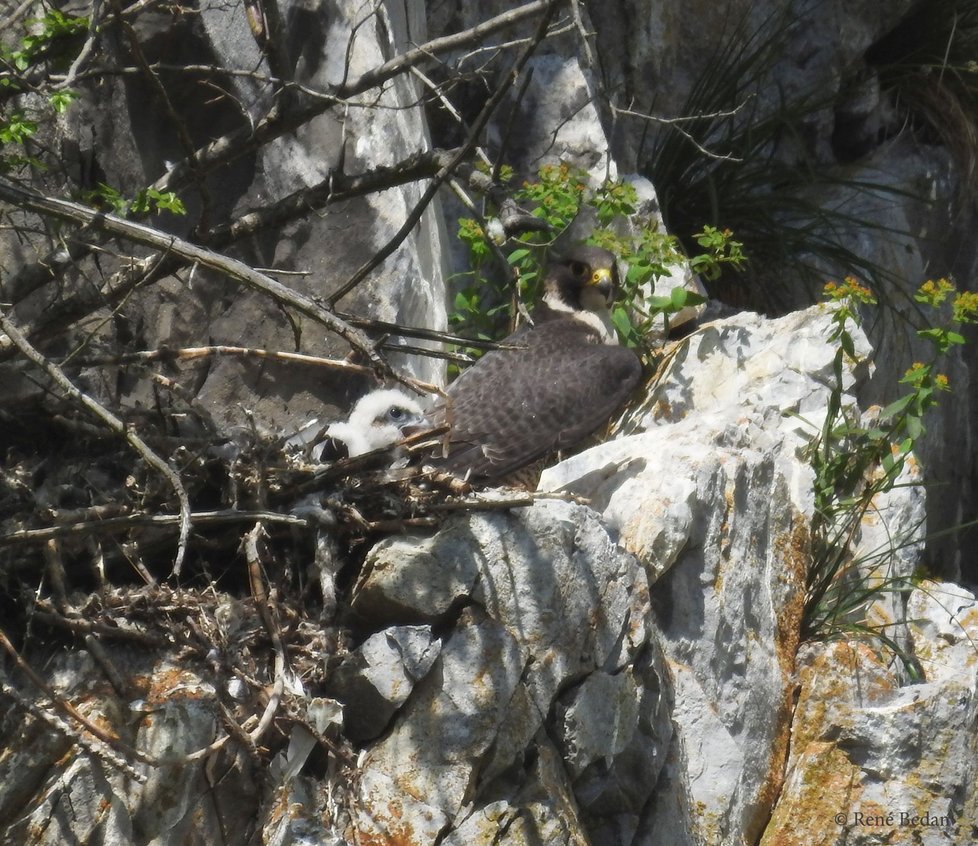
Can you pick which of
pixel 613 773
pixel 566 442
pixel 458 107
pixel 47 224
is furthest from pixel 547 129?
pixel 613 773

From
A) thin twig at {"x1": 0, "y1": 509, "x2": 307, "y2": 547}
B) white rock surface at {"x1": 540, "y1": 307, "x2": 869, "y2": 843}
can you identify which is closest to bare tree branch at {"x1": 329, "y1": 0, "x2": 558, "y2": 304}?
thin twig at {"x1": 0, "y1": 509, "x2": 307, "y2": 547}

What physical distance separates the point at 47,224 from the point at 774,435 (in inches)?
108

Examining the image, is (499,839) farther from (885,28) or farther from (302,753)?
(885,28)

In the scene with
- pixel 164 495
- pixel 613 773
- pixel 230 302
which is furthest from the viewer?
pixel 230 302

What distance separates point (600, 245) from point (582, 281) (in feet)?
0.77

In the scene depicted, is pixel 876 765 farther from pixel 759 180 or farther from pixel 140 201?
pixel 759 180

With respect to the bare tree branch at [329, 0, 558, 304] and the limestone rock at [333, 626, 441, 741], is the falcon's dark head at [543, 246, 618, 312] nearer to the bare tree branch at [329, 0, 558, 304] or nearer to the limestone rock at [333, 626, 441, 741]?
the bare tree branch at [329, 0, 558, 304]

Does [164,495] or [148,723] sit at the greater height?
[164,495]

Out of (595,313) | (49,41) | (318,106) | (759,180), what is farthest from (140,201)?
(759,180)

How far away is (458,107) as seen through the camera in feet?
21.9

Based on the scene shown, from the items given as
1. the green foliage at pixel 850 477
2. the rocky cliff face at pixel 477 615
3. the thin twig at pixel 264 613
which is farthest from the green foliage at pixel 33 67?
the green foliage at pixel 850 477

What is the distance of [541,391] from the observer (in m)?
5.61

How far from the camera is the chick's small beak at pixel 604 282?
20.2 feet

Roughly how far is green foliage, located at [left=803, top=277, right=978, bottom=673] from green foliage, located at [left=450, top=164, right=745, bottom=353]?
708 millimetres
